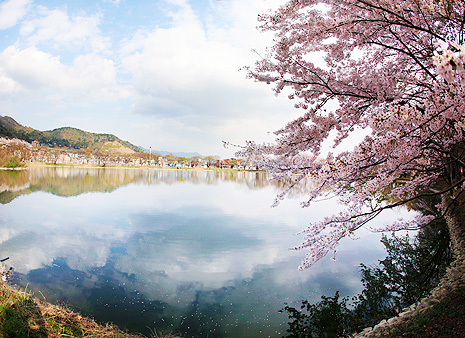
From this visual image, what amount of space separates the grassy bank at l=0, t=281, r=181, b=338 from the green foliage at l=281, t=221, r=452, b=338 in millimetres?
2215

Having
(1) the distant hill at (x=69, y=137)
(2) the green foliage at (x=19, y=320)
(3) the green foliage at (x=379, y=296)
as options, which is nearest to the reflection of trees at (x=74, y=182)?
(3) the green foliage at (x=379, y=296)

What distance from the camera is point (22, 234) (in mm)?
7758

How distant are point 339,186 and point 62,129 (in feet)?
531

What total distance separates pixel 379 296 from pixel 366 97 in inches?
149

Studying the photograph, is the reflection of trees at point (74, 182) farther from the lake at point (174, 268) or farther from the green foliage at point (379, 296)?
the green foliage at point (379, 296)

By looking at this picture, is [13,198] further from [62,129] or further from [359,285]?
[62,129]

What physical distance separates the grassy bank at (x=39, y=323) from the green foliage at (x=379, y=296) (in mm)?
2215

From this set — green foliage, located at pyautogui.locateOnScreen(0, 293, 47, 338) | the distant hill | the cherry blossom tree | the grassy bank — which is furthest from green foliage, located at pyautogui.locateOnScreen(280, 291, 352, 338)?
the distant hill

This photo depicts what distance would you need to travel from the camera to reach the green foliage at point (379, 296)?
376cm

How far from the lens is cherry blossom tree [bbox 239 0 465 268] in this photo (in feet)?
7.13

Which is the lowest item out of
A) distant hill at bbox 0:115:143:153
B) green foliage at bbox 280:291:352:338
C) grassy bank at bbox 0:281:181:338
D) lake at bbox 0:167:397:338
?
lake at bbox 0:167:397:338

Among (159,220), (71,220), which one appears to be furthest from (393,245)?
(71,220)

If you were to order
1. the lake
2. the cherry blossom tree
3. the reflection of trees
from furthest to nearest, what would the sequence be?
the reflection of trees → the lake → the cherry blossom tree

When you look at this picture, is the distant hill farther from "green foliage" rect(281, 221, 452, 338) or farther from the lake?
"green foliage" rect(281, 221, 452, 338)
